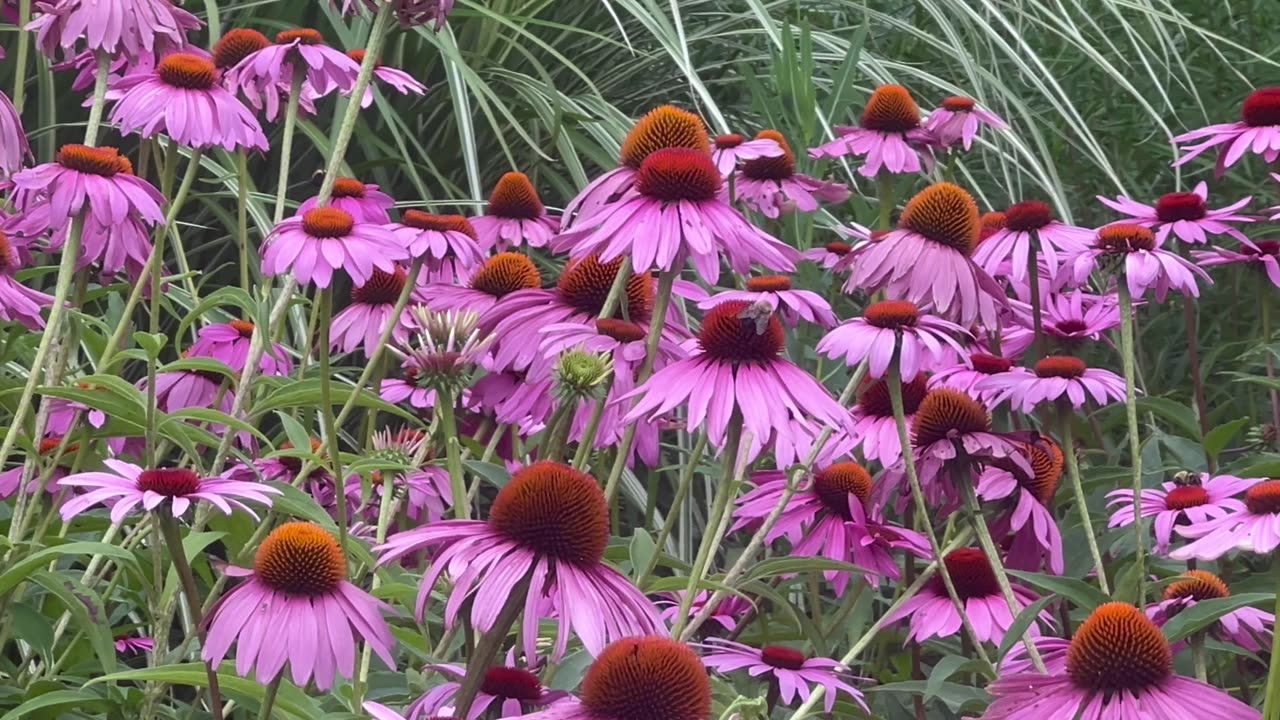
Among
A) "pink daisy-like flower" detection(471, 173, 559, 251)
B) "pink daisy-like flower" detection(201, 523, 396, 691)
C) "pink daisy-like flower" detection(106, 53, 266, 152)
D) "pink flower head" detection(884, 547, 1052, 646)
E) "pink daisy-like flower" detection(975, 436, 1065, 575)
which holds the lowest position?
"pink flower head" detection(884, 547, 1052, 646)

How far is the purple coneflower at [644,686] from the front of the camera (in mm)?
719

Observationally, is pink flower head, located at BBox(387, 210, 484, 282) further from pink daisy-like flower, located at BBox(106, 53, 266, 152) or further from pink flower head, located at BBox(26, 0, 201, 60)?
pink flower head, located at BBox(26, 0, 201, 60)

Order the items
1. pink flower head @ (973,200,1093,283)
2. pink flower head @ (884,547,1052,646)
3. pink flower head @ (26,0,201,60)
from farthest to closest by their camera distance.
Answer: pink flower head @ (973,200,1093,283) → pink flower head @ (26,0,201,60) → pink flower head @ (884,547,1052,646)

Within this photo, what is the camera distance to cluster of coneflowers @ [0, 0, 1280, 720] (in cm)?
83

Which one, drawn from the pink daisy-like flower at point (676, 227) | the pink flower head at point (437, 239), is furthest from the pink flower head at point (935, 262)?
the pink flower head at point (437, 239)

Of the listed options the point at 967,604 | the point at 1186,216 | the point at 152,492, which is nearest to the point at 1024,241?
the point at 1186,216

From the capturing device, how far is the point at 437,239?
1309 millimetres

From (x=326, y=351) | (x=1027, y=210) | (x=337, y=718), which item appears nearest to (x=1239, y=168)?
(x=1027, y=210)

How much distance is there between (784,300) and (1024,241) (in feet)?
1.35

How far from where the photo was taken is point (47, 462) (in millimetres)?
1270

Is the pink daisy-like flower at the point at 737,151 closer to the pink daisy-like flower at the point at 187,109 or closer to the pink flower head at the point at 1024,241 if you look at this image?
the pink flower head at the point at 1024,241

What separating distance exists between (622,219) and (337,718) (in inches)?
16.2

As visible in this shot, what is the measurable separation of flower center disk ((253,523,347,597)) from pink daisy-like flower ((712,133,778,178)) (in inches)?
23.1

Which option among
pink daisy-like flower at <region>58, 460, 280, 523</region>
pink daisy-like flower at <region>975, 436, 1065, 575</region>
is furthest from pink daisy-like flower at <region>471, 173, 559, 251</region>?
pink daisy-like flower at <region>58, 460, 280, 523</region>
